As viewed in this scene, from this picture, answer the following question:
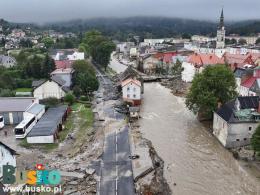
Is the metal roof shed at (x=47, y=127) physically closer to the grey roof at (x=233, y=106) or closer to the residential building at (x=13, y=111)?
the residential building at (x=13, y=111)

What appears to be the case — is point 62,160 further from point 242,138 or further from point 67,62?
point 67,62

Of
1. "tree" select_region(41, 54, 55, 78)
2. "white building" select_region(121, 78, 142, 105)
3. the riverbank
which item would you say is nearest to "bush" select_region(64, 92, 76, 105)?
"white building" select_region(121, 78, 142, 105)

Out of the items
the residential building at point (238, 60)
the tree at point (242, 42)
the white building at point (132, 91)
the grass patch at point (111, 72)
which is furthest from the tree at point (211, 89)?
the tree at point (242, 42)

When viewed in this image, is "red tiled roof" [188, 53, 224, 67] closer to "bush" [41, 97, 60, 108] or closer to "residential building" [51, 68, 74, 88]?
"residential building" [51, 68, 74, 88]

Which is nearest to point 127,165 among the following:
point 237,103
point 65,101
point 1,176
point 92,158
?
point 92,158

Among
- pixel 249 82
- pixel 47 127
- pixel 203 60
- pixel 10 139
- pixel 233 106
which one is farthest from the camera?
pixel 203 60

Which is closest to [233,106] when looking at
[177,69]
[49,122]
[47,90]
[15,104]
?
[49,122]

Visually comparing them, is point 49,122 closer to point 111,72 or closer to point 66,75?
point 66,75
